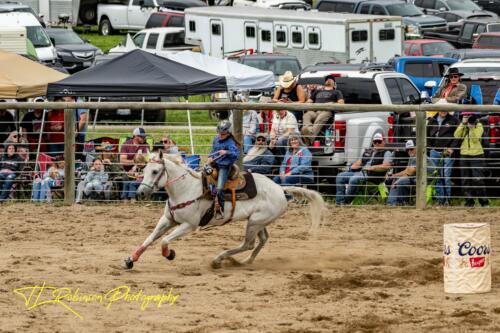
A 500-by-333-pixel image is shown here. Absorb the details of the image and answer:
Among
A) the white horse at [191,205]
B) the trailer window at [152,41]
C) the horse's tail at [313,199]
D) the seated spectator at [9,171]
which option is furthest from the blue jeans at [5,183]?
the trailer window at [152,41]

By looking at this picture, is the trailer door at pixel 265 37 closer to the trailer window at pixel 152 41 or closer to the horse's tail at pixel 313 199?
the trailer window at pixel 152 41

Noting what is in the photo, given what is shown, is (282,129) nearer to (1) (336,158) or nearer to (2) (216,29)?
(1) (336,158)

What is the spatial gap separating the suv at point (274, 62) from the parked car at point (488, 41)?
6706 millimetres

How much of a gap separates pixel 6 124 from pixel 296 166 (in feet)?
17.1

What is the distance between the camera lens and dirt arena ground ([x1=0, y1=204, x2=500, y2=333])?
465 inches

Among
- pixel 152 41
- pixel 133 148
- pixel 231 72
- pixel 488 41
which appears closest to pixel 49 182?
pixel 133 148

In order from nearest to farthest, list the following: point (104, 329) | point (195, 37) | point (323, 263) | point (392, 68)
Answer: point (104, 329) < point (323, 263) < point (392, 68) < point (195, 37)

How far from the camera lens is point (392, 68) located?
34500 mm

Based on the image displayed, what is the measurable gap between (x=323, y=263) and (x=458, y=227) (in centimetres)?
256

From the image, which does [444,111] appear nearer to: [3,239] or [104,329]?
[3,239]

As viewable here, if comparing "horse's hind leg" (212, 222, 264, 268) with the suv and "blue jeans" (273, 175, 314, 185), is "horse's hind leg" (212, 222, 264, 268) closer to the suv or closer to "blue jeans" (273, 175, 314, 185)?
"blue jeans" (273, 175, 314, 185)

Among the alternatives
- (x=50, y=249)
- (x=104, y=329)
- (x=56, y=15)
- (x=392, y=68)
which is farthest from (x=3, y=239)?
(x=56, y=15)

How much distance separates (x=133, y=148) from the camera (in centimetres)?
1953

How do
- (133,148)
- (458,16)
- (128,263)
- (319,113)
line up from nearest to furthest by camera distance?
(128,263) < (133,148) < (319,113) < (458,16)
